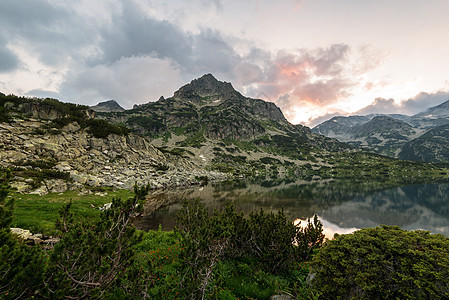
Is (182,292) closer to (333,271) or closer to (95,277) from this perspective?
(95,277)

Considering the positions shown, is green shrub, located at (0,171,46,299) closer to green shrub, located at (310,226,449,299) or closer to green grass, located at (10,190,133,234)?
green shrub, located at (310,226,449,299)

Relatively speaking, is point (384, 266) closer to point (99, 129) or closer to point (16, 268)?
point (16, 268)

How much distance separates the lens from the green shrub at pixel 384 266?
5.39 meters

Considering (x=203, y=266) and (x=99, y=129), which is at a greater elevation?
(x=99, y=129)

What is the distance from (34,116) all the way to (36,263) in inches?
2854

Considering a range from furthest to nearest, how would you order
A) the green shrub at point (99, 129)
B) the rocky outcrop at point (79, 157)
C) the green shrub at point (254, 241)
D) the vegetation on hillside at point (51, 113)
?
the green shrub at point (99, 129) < the vegetation on hillside at point (51, 113) < the rocky outcrop at point (79, 157) < the green shrub at point (254, 241)

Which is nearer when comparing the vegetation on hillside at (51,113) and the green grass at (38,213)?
the green grass at (38,213)

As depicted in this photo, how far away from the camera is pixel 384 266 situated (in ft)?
20.3

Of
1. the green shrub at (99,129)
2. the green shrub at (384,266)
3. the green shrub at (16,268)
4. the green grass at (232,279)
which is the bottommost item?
the green grass at (232,279)

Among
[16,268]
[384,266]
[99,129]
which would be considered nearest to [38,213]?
[16,268]

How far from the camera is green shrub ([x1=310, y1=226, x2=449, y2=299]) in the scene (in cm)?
539

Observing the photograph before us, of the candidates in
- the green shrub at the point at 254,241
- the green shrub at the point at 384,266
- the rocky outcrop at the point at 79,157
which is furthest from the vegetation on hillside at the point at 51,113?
the green shrub at the point at 384,266

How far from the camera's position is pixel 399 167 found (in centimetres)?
19912

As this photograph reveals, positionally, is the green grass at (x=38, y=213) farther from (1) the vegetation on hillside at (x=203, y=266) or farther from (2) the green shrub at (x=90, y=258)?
(2) the green shrub at (x=90, y=258)
